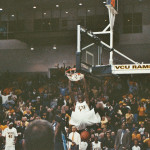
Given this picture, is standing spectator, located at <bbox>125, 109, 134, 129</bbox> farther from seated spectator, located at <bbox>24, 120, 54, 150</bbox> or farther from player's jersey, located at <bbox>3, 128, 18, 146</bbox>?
seated spectator, located at <bbox>24, 120, 54, 150</bbox>

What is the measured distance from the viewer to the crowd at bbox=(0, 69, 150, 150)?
1412 cm

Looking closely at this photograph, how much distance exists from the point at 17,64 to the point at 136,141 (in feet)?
43.4

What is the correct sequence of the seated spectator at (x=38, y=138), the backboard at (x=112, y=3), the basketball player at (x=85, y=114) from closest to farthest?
the seated spectator at (x=38, y=138), the backboard at (x=112, y=3), the basketball player at (x=85, y=114)

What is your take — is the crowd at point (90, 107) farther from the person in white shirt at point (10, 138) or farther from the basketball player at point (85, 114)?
the basketball player at point (85, 114)

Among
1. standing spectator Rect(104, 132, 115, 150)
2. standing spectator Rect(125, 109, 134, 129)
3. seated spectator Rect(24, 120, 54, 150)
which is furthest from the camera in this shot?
standing spectator Rect(125, 109, 134, 129)

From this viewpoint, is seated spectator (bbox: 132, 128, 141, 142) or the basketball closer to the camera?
the basketball

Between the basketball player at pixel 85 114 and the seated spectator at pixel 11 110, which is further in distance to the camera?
the seated spectator at pixel 11 110

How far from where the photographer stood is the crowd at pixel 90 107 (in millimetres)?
14117

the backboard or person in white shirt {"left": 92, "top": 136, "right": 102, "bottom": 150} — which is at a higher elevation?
the backboard

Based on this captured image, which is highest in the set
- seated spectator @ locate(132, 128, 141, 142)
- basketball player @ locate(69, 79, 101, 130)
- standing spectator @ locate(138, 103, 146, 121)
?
basketball player @ locate(69, 79, 101, 130)

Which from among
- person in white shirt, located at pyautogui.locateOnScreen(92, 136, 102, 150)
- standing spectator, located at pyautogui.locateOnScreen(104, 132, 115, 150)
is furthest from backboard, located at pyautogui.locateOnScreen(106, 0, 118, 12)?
standing spectator, located at pyautogui.locateOnScreen(104, 132, 115, 150)

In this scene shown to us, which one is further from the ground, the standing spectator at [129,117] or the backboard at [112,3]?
the backboard at [112,3]

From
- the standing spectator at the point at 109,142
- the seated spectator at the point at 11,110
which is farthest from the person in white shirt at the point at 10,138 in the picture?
the standing spectator at the point at 109,142

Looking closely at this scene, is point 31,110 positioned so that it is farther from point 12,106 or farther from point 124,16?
point 124,16
